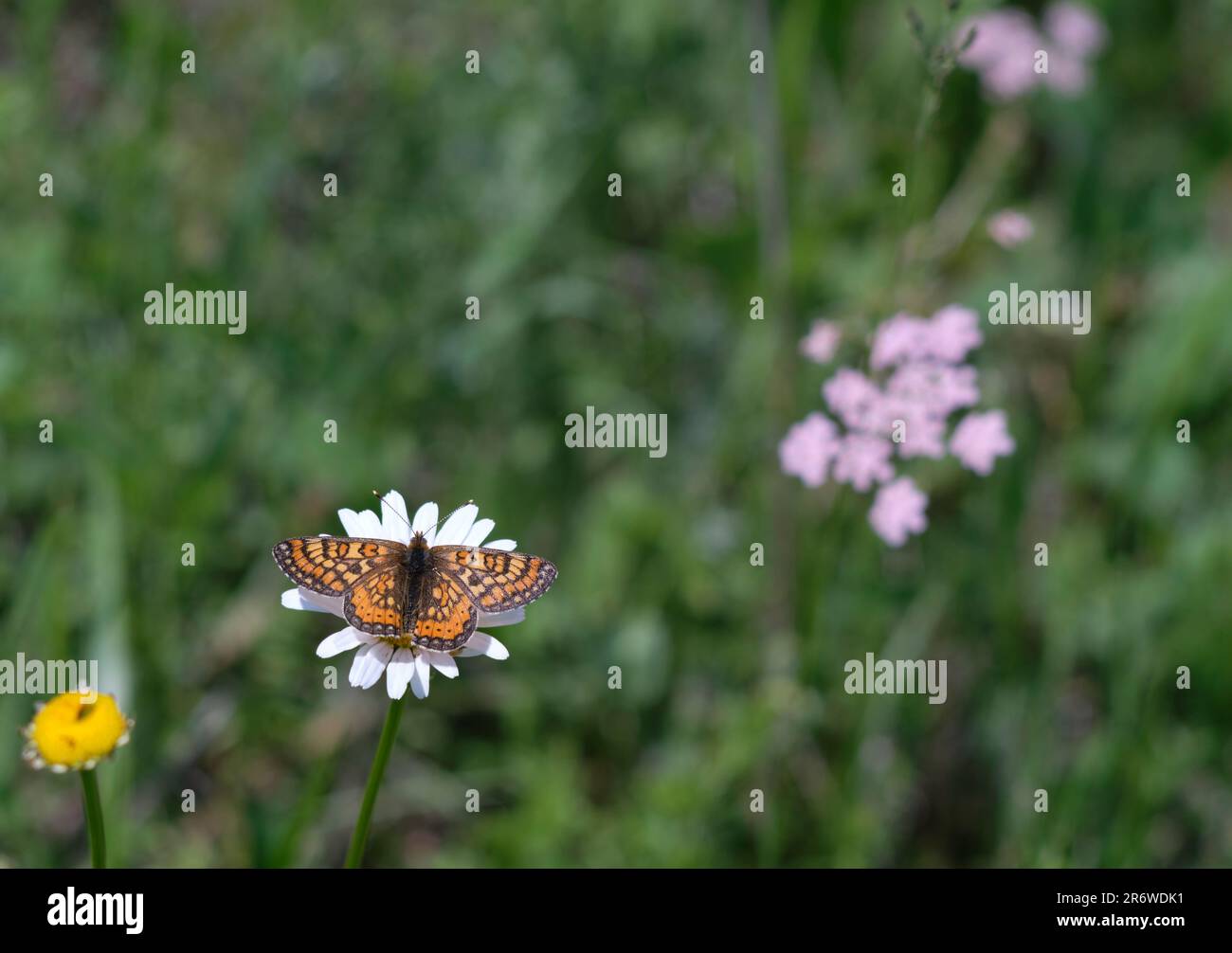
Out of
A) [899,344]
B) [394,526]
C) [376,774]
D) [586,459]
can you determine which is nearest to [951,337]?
[899,344]

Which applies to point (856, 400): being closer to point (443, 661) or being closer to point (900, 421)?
point (900, 421)

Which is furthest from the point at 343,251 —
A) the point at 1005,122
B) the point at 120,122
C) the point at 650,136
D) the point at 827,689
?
the point at 1005,122

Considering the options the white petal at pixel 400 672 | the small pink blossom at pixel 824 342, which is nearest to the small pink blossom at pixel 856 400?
the small pink blossom at pixel 824 342

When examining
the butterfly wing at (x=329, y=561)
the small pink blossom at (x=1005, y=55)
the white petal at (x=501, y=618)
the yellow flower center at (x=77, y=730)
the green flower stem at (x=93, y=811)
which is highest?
the small pink blossom at (x=1005, y=55)

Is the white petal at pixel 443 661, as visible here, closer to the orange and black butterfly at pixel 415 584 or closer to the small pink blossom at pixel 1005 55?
the orange and black butterfly at pixel 415 584

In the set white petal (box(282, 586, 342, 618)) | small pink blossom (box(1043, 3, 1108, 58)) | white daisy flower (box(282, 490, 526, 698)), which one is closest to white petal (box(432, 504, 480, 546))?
white daisy flower (box(282, 490, 526, 698))

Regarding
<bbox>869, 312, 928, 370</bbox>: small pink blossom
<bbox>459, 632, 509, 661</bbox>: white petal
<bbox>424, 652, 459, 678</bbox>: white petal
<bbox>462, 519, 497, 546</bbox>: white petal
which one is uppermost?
<bbox>869, 312, 928, 370</bbox>: small pink blossom

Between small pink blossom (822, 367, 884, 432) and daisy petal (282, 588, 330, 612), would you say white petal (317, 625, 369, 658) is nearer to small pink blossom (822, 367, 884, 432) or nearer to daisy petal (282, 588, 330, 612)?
daisy petal (282, 588, 330, 612)
